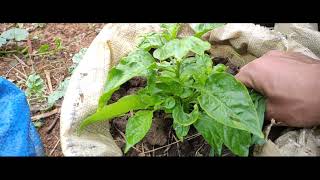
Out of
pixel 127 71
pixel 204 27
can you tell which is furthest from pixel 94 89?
pixel 204 27

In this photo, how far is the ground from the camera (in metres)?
2.27

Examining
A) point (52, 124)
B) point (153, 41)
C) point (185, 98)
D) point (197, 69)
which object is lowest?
point (52, 124)

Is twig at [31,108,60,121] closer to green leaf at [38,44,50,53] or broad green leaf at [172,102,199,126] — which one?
green leaf at [38,44,50,53]

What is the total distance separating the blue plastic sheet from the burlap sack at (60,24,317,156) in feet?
0.46

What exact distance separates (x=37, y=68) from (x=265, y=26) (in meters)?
1.22

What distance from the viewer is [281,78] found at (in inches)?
70.3

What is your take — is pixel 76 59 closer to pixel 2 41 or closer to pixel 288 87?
pixel 2 41

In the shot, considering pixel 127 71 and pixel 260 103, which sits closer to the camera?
pixel 127 71

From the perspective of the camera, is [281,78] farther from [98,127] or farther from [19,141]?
[19,141]

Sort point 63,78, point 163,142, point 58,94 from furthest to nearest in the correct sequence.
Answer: point 63,78, point 58,94, point 163,142

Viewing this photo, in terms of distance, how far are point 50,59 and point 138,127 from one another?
1045mm

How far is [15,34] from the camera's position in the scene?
2680mm

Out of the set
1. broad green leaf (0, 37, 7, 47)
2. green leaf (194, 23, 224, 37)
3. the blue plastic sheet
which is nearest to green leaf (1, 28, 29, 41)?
broad green leaf (0, 37, 7, 47)

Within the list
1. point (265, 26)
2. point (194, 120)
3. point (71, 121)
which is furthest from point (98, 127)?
point (265, 26)
